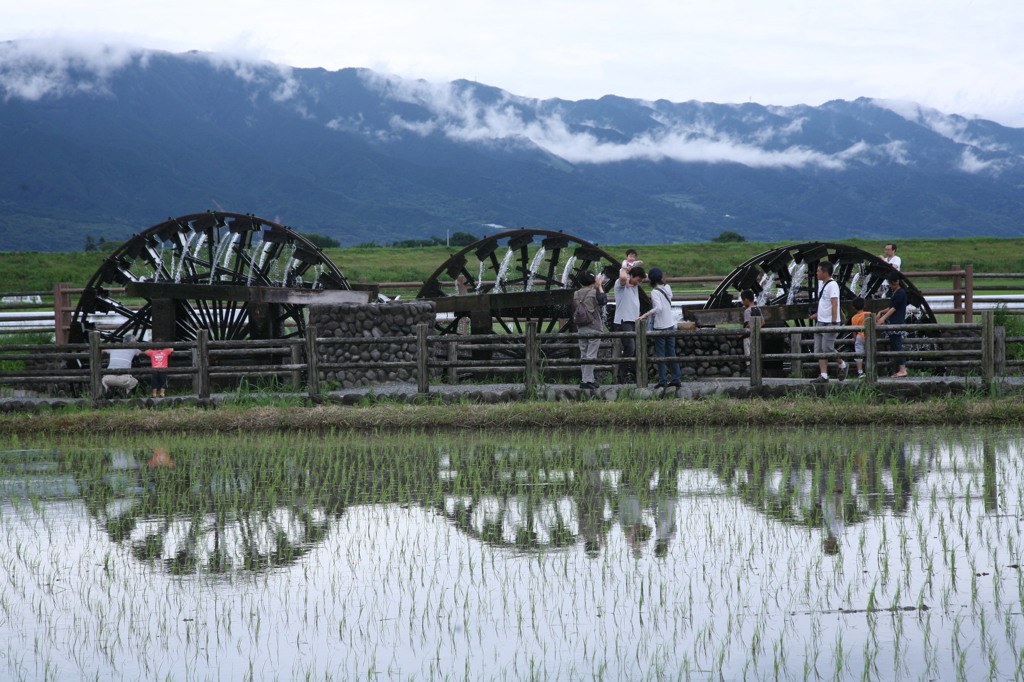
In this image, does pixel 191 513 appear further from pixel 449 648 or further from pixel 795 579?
pixel 795 579

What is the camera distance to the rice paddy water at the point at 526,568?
206 inches

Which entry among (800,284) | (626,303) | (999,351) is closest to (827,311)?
(999,351)

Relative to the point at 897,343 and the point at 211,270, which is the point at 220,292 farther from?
the point at 897,343

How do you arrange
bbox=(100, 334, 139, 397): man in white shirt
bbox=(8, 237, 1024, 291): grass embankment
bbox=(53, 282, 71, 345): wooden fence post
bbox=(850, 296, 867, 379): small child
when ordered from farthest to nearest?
1. bbox=(8, 237, 1024, 291): grass embankment
2. bbox=(53, 282, 71, 345): wooden fence post
3. bbox=(100, 334, 139, 397): man in white shirt
4. bbox=(850, 296, 867, 379): small child

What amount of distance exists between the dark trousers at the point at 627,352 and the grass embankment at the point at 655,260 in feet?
102

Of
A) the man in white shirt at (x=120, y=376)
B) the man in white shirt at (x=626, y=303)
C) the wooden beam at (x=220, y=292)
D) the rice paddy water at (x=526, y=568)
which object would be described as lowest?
the rice paddy water at (x=526, y=568)

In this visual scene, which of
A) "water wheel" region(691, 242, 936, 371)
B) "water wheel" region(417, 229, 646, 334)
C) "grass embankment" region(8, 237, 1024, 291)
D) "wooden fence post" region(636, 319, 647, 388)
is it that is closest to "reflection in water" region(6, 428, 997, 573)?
"wooden fence post" region(636, 319, 647, 388)

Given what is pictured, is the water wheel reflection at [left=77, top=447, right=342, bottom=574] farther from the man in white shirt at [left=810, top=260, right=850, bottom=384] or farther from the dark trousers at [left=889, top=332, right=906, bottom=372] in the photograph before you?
the dark trousers at [left=889, top=332, right=906, bottom=372]

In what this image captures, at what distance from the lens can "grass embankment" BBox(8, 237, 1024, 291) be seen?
172ft

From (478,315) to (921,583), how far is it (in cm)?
1434

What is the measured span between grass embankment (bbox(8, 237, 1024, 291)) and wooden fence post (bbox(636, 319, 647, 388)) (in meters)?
33.2

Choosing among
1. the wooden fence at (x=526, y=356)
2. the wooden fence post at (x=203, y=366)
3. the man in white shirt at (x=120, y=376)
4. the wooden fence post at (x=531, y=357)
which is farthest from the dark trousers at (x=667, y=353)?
the man in white shirt at (x=120, y=376)

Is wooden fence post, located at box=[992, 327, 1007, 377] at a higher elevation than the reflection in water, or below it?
higher

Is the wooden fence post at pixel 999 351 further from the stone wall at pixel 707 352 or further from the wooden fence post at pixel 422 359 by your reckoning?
the wooden fence post at pixel 422 359
